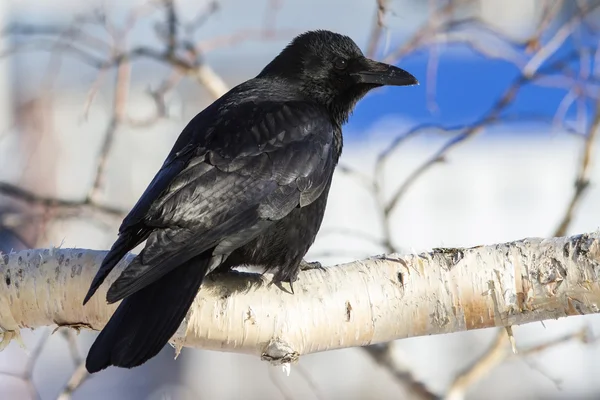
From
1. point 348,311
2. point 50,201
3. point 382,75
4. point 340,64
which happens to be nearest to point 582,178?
point 382,75

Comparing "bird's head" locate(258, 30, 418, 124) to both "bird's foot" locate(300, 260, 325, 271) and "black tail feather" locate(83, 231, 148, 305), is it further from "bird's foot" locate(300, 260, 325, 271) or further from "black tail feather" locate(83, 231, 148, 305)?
"black tail feather" locate(83, 231, 148, 305)

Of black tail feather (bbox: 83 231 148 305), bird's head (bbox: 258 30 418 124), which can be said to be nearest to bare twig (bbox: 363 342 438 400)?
bird's head (bbox: 258 30 418 124)

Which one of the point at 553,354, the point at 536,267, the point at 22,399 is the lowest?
the point at 22,399

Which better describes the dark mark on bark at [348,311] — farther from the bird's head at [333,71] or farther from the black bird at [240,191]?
the bird's head at [333,71]

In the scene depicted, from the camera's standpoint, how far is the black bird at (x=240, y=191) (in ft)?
7.58

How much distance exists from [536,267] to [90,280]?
132 cm

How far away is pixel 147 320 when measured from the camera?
230 cm

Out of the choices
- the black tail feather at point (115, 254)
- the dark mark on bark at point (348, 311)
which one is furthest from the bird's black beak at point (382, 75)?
the black tail feather at point (115, 254)

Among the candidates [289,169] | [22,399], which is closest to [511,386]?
[22,399]

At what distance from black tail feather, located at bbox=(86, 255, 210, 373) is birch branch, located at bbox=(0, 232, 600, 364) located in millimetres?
101

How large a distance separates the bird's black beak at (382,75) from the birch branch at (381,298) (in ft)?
3.28

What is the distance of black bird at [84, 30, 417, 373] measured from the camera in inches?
91.0

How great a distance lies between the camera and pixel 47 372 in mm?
7133

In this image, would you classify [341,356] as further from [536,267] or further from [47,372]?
[536,267]
